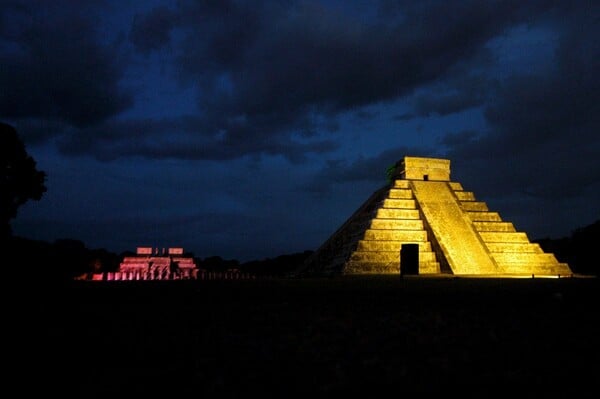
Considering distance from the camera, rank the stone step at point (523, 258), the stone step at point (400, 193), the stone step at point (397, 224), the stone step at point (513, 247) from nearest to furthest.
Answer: the stone step at point (523, 258) < the stone step at point (397, 224) < the stone step at point (513, 247) < the stone step at point (400, 193)

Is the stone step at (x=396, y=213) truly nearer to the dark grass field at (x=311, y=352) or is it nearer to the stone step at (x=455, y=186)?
the stone step at (x=455, y=186)

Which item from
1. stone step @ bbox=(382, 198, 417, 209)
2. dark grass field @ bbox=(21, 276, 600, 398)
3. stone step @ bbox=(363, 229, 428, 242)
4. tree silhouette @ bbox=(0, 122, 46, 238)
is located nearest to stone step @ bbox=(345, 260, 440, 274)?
stone step @ bbox=(363, 229, 428, 242)

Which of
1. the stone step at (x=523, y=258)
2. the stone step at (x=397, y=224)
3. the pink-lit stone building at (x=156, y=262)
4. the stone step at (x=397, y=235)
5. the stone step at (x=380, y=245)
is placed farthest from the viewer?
the pink-lit stone building at (x=156, y=262)

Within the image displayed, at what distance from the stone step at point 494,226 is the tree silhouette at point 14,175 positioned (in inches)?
988

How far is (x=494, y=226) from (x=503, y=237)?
1139 mm

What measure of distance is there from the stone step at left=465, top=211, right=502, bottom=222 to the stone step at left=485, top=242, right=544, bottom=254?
7.37ft

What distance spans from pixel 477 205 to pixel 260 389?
2757 centimetres

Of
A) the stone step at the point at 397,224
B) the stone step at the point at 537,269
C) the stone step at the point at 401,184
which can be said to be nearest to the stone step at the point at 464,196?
the stone step at the point at 401,184

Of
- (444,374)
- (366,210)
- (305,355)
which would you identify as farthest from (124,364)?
(366,210)

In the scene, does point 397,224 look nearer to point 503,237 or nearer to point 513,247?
point 503,237

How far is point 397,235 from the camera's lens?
23.6m

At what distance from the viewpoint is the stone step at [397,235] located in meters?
23.0

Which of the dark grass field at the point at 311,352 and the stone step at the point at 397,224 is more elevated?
the stone step at the point at 397,224

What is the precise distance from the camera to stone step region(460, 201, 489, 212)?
27.1 meters
